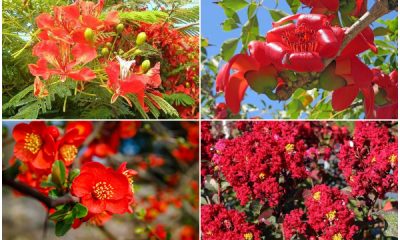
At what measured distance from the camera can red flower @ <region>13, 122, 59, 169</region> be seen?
214cm

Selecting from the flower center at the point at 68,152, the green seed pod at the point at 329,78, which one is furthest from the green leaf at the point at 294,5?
the flower center at the point at 68,152

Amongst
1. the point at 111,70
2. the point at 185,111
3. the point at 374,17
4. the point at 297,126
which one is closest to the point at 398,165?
the point at 297,126

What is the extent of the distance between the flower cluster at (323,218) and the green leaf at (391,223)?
0.30 ft

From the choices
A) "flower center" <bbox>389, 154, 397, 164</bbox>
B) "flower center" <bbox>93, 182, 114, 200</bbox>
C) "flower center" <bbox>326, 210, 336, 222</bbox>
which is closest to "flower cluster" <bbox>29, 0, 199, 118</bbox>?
"flower center" <bbox>93, 182, 114, 200</bbox>

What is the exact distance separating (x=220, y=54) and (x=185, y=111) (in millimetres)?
185

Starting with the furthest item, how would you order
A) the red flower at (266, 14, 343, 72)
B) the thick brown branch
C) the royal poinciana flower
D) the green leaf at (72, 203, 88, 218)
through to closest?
the royal poinciana flower < the green leaf at (72, 203, 88, 218) < the red flower at (266, 14, 343, 72) < the thick brown branch

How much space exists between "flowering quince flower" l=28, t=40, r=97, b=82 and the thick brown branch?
312 millimetres

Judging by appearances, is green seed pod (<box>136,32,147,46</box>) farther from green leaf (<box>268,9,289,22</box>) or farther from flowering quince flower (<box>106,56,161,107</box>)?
green leaf (<box>268,9,289,22</box>)

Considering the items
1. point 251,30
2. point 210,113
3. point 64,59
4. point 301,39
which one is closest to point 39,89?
point 64,59

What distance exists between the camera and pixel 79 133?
217 centimetres

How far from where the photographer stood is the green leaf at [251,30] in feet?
6.87

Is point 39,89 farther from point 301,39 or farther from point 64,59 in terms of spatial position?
point 301,39

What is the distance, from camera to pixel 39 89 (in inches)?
80.0

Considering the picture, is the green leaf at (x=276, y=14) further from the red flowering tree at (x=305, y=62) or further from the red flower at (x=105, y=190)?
the red flower at (x=105, y=190)
